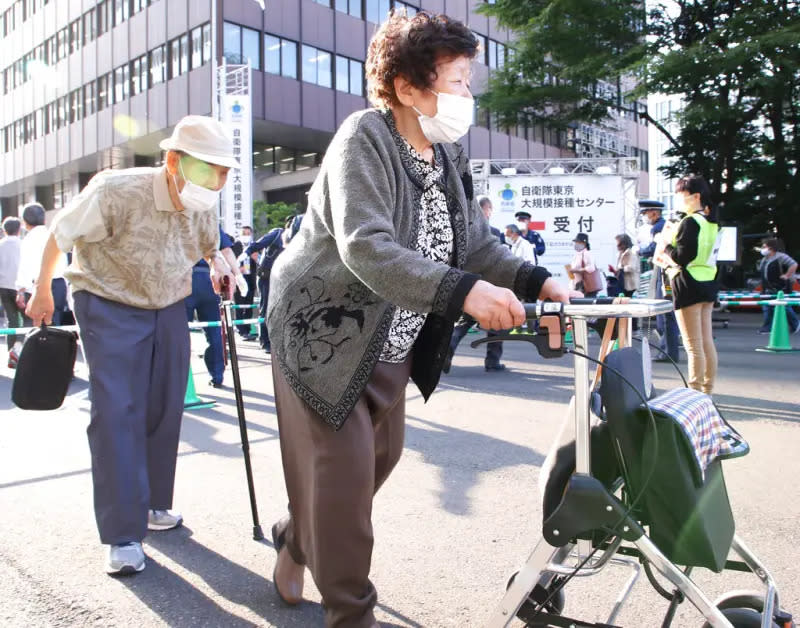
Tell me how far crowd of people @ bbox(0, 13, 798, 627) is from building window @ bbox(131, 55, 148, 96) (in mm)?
31642

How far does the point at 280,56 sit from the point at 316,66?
167 cm

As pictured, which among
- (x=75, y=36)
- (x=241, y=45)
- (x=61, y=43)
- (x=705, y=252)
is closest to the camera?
(x=705, y=252)

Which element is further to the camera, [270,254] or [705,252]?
[270,254]

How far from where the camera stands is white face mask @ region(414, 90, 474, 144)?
2271 millimetres

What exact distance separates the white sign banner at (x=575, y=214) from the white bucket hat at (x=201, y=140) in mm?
14183

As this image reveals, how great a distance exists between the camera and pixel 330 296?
2.26 m

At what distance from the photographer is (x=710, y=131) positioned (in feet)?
77.6

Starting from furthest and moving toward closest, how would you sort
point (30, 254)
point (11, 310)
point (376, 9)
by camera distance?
point (376, 9) < point (11, 310) < point (30, 254)

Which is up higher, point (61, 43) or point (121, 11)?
point (61, 43)

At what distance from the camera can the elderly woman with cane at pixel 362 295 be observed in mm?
2211

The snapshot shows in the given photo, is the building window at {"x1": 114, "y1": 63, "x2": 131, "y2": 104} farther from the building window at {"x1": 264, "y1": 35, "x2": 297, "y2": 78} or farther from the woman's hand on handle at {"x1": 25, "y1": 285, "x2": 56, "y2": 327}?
the woman's hand on handle at {"x1": 25, "y1": 285, "x2": 56, "y2": 327}

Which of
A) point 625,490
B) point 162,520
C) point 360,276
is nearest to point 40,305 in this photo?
point 162,520

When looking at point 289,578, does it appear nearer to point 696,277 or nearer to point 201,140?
point 201,140

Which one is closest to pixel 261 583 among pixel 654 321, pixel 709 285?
pixel 709 285
